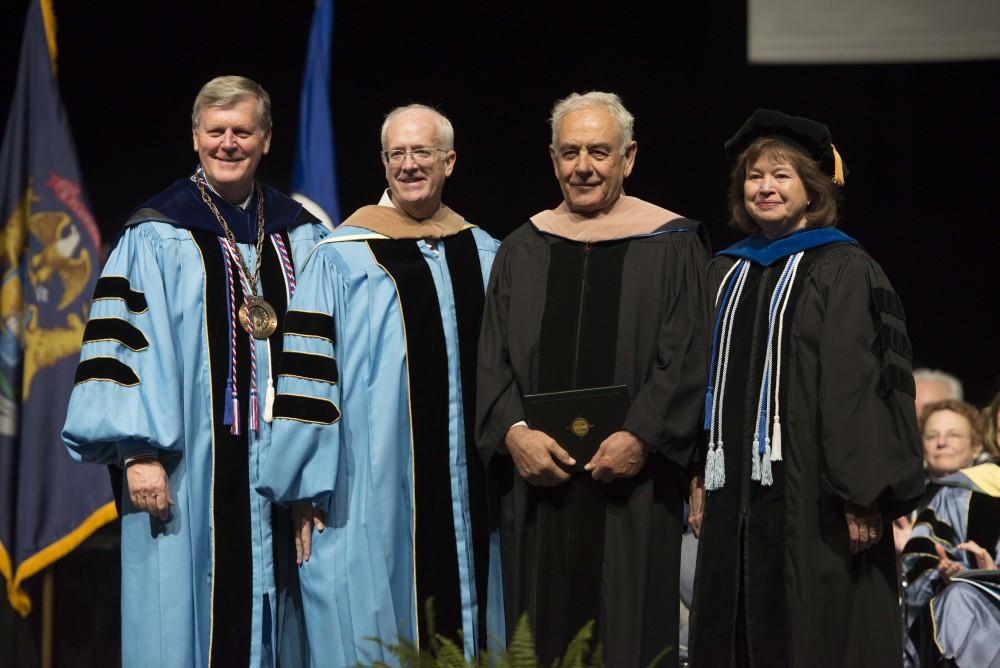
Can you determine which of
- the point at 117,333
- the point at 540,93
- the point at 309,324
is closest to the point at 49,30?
the point at 540,93

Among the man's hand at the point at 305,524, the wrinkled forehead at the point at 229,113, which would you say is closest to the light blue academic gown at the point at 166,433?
the man's hand at the point at 305,524

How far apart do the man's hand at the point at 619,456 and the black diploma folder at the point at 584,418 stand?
4 cm

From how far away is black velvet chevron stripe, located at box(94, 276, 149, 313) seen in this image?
390 centimetres

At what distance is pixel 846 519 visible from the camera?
3.58 meters

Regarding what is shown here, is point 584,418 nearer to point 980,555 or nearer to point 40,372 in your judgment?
point 980,555

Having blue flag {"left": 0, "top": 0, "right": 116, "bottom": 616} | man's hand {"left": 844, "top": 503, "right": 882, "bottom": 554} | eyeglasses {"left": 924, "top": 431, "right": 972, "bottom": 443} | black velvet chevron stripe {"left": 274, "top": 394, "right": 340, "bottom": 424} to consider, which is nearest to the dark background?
blue flag {"left": 0, "top": 0, "right": 116, "bottom": 616}

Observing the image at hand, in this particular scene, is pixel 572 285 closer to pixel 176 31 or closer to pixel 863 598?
pixel 863 598

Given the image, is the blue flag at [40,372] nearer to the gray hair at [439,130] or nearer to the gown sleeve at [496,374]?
the gray hair at [439,130]

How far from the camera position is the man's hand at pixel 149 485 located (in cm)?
382

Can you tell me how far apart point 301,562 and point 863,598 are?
158 cm

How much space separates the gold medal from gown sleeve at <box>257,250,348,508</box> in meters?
0.17

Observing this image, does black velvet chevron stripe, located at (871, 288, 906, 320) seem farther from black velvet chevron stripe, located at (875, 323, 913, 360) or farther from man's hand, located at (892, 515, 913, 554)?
man's hand, located at (892, 515, 913, 554)

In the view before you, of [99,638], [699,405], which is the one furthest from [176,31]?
[699,405]

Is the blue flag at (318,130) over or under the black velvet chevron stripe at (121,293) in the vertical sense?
over
